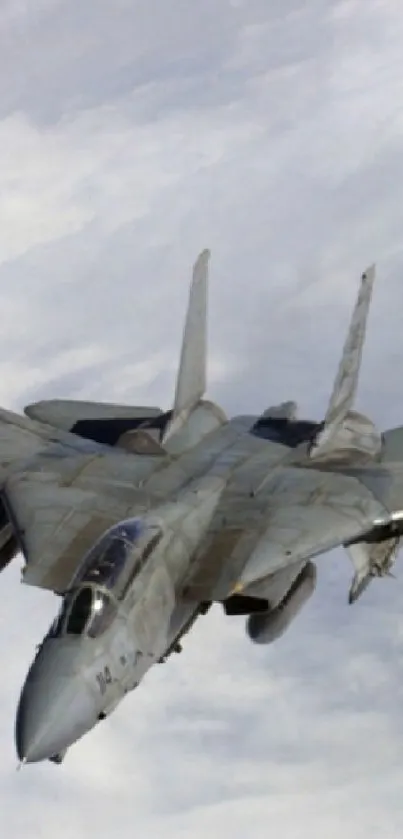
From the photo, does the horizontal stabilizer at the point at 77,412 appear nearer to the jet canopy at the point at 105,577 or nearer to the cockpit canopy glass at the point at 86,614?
the jet canopy at the point at 105,577

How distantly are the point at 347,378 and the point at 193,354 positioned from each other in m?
3.30

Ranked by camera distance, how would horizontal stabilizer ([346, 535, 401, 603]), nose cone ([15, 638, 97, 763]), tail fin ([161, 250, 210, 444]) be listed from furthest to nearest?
tail fin ([161, 250, 210, 444]) → horizontal stabilizer ([346, 535, 401, 603]) → nose cone ([15, 638, 97, 763])

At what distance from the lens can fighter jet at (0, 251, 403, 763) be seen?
17.2 metres

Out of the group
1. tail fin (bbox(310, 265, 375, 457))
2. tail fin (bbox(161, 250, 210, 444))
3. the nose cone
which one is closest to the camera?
the nose cone

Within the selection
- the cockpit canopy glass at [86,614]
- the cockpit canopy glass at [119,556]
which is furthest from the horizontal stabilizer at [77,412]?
the cockpit canopy glass at [86,614]

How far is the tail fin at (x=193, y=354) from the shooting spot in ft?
83.6

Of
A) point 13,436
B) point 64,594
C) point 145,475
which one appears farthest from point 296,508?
point 13,436

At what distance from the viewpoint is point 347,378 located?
25.1m

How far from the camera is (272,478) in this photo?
2283cm

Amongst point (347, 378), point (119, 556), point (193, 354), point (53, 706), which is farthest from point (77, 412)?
point (53, 706)

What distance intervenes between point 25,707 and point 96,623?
5.24 ft

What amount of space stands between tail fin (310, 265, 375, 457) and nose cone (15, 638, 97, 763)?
875 cm

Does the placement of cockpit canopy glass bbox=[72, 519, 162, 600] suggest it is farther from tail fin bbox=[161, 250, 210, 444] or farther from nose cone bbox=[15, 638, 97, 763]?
tail fin bbox=[161, 250, 210, 444]

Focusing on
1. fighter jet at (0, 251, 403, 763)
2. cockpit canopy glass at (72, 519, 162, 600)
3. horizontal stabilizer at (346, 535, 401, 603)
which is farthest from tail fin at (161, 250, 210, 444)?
cockpit canopy glass at (72, 519, 162, 600)
